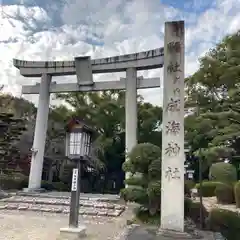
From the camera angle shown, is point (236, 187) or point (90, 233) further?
point (236, 187)

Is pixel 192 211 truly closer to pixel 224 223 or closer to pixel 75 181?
pixel 224 223

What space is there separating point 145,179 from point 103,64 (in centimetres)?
823

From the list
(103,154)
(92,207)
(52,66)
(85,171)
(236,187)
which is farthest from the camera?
(85,171)

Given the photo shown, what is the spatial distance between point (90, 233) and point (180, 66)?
190 inches

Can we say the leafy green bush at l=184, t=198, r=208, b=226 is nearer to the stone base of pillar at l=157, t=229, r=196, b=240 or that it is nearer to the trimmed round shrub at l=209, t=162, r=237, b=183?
the stone base of pillar at l=157, t=229, r=196, b=240

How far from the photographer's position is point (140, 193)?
829cm

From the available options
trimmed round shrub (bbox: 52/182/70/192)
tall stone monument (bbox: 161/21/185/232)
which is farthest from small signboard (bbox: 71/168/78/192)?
trimmed round shrub (bbox: 52/182/70/192)

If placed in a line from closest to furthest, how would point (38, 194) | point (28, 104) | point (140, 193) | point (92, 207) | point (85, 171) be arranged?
point (140, 193) → point (92, 207) → point (38, 194) → point (85, 171) → point (28, 104)

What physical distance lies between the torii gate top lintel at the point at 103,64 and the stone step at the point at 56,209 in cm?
720

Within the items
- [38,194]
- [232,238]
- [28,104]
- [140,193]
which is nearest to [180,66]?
[140,193]

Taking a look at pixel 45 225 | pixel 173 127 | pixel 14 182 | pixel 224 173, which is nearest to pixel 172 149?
pixel 173 127

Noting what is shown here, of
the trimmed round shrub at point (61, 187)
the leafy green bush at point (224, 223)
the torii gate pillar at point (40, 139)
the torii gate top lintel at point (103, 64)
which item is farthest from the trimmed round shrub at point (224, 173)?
the trimmed round shrub at point (61, 187)

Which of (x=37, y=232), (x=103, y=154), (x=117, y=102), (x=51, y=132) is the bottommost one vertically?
(x=37, y=232)

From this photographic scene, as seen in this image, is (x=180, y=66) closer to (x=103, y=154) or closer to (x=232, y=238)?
(x=232, y=238)
